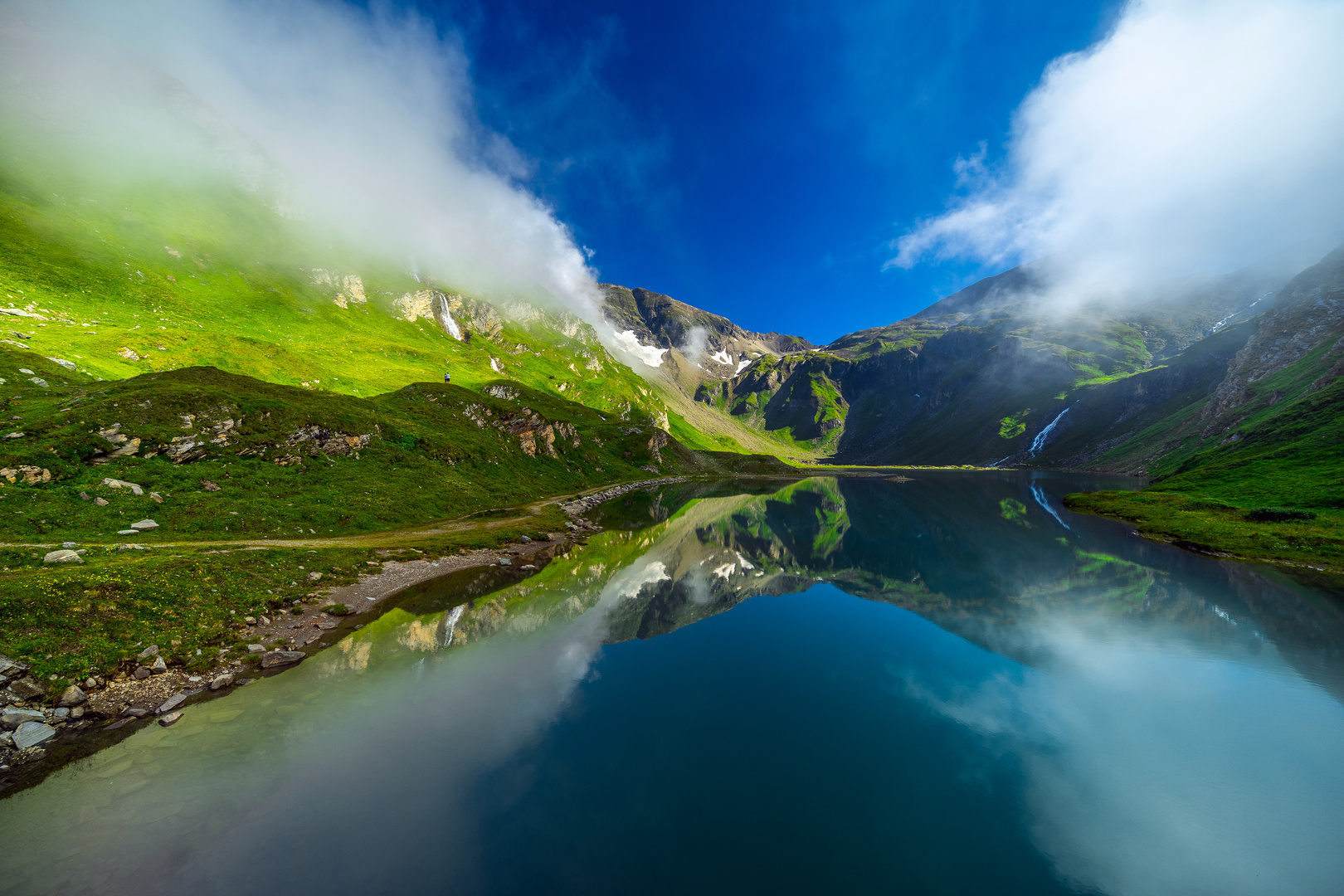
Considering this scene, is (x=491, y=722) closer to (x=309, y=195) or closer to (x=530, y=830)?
(x=530, y=830)

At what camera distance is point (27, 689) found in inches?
531

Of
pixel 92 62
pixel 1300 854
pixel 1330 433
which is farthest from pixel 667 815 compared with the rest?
pixel 92 62

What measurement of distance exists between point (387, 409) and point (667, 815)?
72.8 metres

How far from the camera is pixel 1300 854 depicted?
35.9 ft

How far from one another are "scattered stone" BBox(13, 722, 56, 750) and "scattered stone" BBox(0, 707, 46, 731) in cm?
19

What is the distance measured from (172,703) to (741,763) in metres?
19.6

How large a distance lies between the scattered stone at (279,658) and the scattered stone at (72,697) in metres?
4.56

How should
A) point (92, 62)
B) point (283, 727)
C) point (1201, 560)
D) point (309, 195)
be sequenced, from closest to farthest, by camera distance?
point (283, 727), point (1201, 560), point (92, 62), point (309, 195)

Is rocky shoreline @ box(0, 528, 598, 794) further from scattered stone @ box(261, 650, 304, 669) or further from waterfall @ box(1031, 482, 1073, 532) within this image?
waterfall @ box(1031, 482, 1073, 532)

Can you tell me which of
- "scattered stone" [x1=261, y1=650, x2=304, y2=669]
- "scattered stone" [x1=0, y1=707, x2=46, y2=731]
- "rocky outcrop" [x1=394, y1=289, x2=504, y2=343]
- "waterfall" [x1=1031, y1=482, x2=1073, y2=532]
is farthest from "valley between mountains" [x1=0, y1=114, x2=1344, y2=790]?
"rocky outcrop" [x1=394, y1=289, x2=504, y2=343]

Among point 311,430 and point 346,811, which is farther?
point 311,430

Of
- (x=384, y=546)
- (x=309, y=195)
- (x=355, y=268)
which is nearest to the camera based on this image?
(x=384, y=546)

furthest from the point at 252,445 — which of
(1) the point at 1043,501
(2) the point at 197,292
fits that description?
(1) the point at 1043,501

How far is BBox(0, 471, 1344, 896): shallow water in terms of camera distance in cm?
1021
